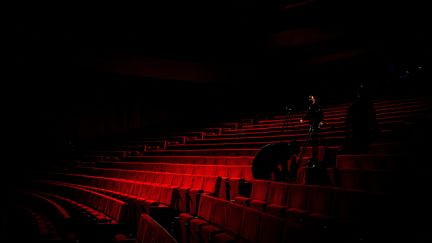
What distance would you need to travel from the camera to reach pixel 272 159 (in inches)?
61.3

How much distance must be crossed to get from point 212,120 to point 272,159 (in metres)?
3.30

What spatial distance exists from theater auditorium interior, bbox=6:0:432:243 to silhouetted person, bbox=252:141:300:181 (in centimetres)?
3

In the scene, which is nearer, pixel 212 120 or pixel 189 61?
pixel 189 61

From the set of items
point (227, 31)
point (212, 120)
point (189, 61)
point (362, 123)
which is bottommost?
point (362, 123)

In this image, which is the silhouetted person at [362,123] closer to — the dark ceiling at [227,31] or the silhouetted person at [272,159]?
the silhouetted person at [272,159]

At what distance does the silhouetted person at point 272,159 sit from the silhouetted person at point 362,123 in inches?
9.8

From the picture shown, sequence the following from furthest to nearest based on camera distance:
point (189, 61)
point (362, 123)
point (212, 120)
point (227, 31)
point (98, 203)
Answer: point (212, 120)
point (189, 61)
point (227, 31)
point (98, 203)
point (362, 123)

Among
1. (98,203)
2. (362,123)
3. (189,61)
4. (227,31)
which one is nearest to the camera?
(362,123)

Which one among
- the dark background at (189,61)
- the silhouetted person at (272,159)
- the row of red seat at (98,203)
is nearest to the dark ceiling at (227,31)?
the dark background at (189,61)

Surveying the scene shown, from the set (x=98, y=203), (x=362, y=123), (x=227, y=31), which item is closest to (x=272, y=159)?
(x=362, y=123)

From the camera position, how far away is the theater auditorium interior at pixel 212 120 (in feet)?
3.65

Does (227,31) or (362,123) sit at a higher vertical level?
(227,31)

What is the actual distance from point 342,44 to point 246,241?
3.48 metres

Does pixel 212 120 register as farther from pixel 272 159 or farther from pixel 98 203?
pixel 272 159
